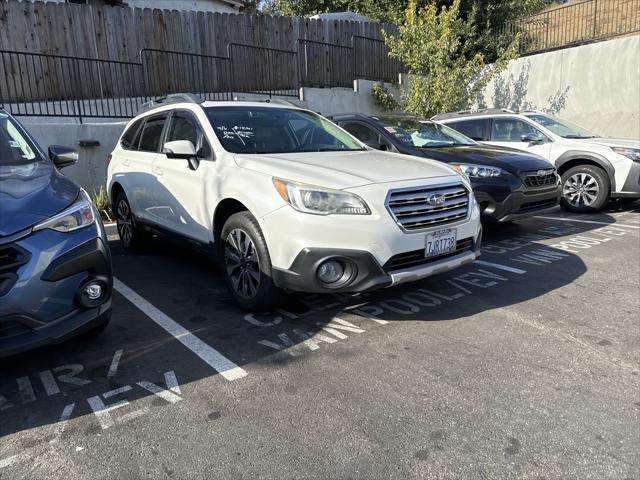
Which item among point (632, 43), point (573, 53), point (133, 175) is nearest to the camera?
point (133, 175)

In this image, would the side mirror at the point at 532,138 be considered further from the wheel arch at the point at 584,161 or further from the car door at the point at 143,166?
the car door at the point at 143,166

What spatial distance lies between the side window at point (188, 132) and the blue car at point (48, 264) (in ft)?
4.19

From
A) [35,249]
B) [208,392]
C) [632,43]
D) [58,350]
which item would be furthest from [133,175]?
[632,43]

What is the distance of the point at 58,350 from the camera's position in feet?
11.3

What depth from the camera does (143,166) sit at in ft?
17.8

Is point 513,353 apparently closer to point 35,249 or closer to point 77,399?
point 77,399

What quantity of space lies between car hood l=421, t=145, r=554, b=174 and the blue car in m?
4.56

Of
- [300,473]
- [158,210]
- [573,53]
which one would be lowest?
[300,473]

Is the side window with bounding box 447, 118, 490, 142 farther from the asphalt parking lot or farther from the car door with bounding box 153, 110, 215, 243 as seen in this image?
the car door with bounding box 153, 110, 215, 243

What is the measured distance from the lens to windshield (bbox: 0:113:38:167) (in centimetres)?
379

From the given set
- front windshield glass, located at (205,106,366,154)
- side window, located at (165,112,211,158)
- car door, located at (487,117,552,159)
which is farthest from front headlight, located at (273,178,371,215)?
car door, located at (487,117,552,159)

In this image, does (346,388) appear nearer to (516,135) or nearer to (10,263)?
(10,263)

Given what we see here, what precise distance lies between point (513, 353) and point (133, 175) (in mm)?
4363

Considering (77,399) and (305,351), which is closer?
(77,399)
